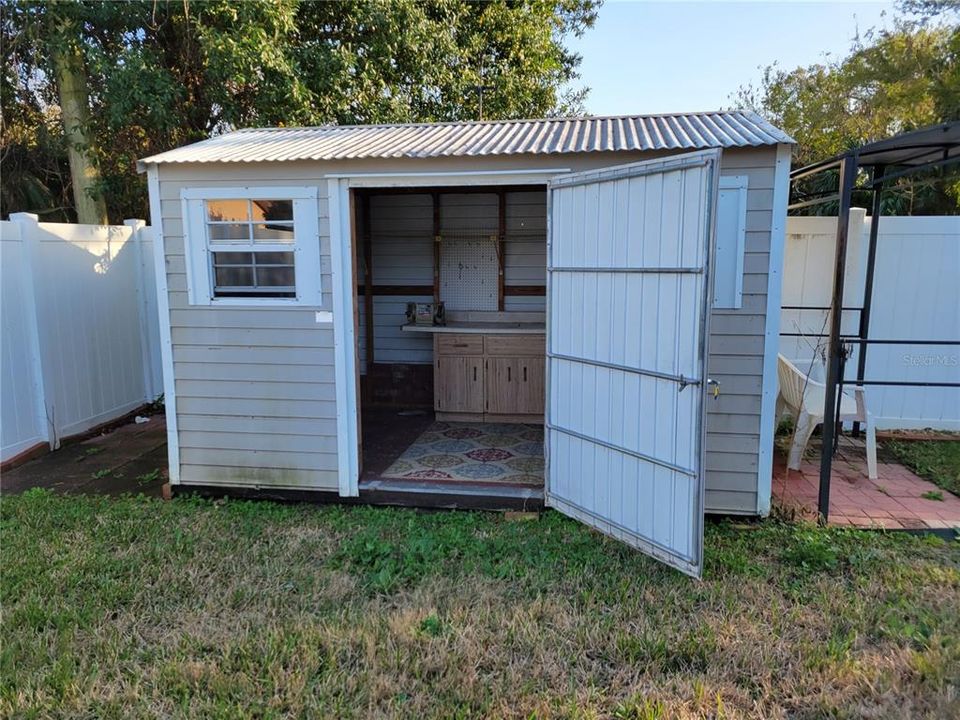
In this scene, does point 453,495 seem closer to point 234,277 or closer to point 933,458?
point 234,277

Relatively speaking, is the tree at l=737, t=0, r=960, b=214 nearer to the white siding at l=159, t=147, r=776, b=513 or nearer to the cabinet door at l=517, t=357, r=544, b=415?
the cabinet door at l=517, t=357, r=544, b=415

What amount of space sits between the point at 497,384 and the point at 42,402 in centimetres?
394

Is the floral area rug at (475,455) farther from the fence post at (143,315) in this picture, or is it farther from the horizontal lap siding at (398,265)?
the fence post at (143,315)

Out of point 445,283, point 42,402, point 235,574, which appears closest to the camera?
point 235,574

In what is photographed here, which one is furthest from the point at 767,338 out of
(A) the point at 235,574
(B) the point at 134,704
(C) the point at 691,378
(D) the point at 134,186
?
(D) the point at 134,186

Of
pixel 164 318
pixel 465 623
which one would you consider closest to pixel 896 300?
pixel 465 623

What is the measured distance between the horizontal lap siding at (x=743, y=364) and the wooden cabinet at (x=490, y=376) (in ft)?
7.23

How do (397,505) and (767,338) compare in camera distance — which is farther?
(397,505)

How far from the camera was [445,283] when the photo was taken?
6223 millimetres

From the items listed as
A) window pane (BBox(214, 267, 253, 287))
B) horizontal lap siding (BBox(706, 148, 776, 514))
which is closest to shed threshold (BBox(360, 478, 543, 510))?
horizontal lap siding (BBox(706, 148, 776, 514))

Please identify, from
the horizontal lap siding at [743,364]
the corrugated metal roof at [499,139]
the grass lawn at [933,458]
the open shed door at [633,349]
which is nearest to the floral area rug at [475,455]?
the open shed door at [633,349]

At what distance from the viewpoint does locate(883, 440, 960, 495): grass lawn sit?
4.18 m

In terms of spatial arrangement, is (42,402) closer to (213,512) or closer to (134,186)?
(213,512)

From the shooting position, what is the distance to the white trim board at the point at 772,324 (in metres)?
3.32
